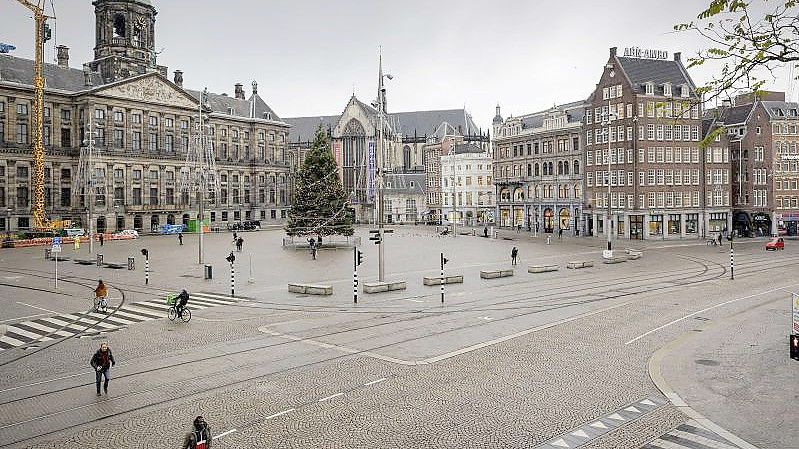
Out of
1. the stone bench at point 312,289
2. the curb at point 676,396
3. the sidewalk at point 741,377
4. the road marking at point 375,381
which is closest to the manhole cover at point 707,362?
the sidewalk at point 741,377

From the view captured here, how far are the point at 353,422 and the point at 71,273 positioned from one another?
37765mm

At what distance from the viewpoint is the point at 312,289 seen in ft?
109

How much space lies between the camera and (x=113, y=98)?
94875mm

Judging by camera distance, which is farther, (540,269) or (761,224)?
(761,224)

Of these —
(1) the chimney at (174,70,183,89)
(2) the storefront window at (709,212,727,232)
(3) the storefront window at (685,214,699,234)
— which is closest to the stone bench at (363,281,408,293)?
(3) the storefront window at (685,214,699,234)

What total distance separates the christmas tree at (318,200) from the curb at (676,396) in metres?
46.4

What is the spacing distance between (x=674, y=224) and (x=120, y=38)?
8953 cm

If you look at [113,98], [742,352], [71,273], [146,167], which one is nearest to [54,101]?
[113,98]

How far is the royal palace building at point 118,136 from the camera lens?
285ft

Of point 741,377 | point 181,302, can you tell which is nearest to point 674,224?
point 741,377

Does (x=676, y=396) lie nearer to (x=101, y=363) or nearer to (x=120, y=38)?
(x=101, y=363)

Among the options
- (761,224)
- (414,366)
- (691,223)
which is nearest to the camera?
(414,366)

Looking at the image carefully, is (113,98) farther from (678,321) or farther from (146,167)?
(678,321)

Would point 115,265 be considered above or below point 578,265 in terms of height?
above
